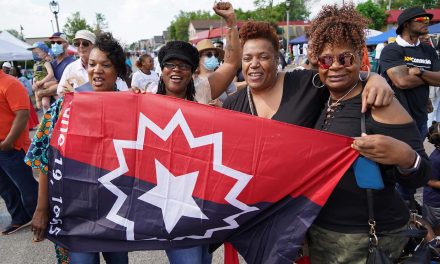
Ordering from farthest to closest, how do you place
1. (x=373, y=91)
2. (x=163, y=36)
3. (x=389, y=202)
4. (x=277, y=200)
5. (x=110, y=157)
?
(x=163, y=36), (x=110, y=157), (x=277, y=200), (x=389, y=202), (x=373, y=91)

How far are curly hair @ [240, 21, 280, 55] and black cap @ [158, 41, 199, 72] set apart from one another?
0.39 m

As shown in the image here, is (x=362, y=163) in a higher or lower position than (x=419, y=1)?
lower

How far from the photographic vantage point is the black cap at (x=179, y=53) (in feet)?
7.40

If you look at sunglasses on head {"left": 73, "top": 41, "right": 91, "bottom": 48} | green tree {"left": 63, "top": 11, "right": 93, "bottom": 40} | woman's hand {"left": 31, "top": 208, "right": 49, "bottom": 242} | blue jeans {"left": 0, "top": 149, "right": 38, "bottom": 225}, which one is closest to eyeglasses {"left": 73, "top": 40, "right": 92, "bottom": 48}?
sunglasses on head {"left": 73, "top": 41, "right": 91, "bottom": 48}

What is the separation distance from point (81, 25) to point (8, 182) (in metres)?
31.1

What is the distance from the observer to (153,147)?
2049mm

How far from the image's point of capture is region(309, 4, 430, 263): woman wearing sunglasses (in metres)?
1.61

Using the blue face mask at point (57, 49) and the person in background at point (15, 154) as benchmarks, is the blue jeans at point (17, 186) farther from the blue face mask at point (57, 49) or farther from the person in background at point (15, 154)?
the blue face mask at point (57, 49)

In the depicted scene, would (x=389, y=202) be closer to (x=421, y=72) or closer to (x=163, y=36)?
(x=421, y=72)

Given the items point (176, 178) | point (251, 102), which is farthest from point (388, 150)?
point (176, 178)

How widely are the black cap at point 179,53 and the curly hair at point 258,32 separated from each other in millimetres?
385

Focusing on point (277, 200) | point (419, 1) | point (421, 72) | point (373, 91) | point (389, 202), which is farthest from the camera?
point (419, 1)

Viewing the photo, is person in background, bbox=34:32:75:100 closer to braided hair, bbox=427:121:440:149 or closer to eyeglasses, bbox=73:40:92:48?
eyeglasses, bbox=73:40:92:48

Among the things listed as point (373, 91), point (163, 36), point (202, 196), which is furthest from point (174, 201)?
point (163, 36)
